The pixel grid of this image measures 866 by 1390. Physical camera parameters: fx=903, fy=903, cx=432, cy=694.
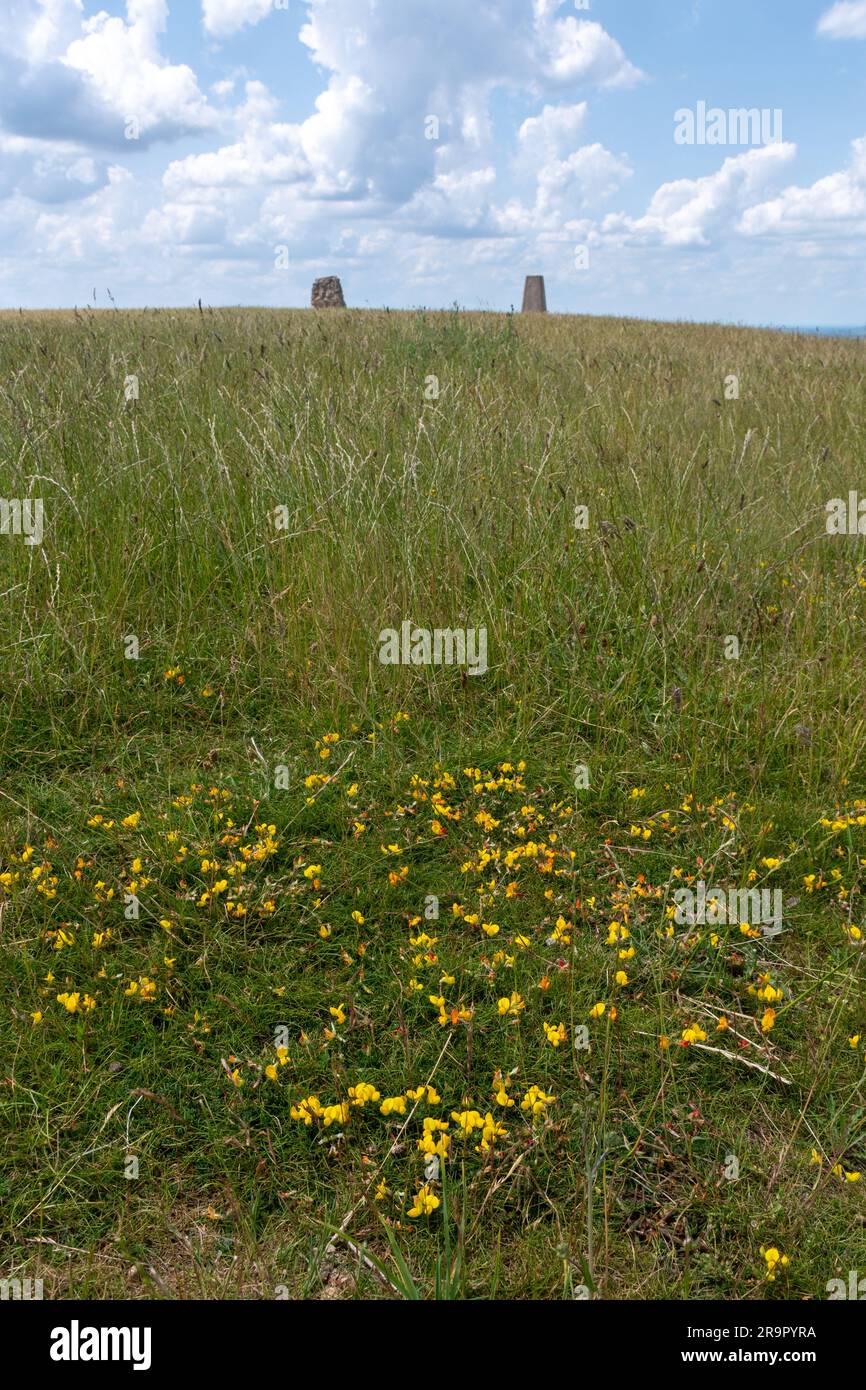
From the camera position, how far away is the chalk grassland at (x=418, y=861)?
2.16 meters

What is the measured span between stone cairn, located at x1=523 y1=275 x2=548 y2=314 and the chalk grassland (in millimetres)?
18278

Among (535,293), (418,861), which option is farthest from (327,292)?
(418,861)

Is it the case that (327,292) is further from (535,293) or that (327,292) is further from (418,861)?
(418,861)

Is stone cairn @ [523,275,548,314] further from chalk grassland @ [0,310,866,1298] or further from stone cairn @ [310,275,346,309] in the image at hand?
chalk grassland @ [0,310,866,1298]

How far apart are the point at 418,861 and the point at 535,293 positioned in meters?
22.2

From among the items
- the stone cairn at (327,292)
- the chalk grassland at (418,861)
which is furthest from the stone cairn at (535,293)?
the chalk grassland at (418,861)

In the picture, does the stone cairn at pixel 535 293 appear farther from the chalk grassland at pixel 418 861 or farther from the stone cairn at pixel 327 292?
the chalk grassland at pixel 418 861

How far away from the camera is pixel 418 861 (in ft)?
10.5

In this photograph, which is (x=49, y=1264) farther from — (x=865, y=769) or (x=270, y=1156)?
(x=865, y=769)

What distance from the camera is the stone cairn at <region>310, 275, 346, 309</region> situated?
22.6 m

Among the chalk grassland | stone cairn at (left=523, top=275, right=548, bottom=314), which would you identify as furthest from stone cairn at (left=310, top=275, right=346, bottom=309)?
the chalk grassland

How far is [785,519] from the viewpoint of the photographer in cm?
519

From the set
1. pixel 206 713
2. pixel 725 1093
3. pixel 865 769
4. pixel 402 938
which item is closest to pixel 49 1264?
pixel 402 938

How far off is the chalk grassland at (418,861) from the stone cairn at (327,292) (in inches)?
722
